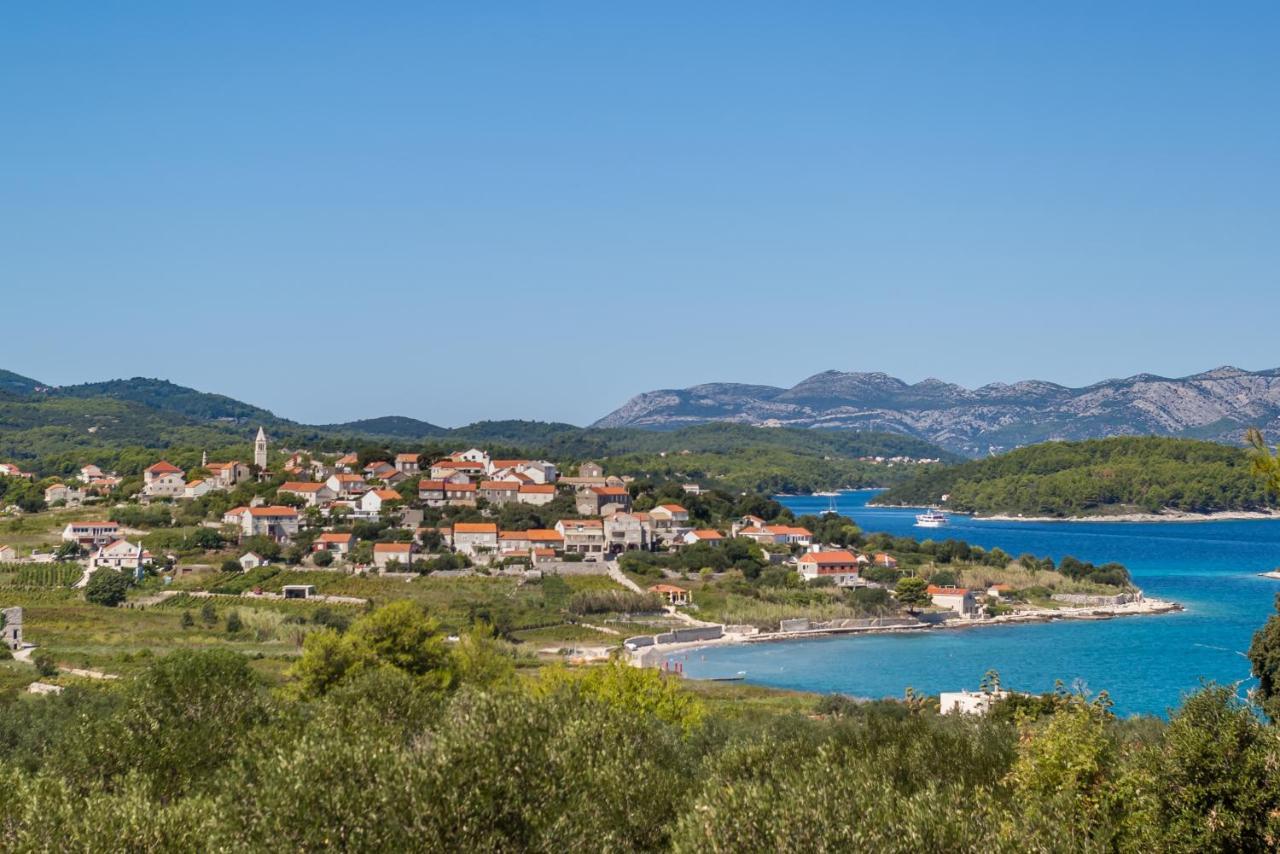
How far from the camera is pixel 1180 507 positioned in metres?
130

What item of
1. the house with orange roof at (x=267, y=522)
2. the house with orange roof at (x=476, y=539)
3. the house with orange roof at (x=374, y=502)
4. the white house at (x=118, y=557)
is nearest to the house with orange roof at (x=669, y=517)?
the house with orange roof at (x=476, y=539)

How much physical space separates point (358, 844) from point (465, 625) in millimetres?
37520

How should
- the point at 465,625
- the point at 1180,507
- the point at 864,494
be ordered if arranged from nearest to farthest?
1. the point at 465,625
2. the point at 1180,507
3. the point at 864,494

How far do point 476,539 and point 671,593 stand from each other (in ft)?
41.9

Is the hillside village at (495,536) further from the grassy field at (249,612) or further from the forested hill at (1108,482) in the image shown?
the forested hill at (1108,482)

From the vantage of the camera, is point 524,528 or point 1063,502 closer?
point 524,528

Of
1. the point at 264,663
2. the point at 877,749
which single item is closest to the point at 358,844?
the point at 877,749

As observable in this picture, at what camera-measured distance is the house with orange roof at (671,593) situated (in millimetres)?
57562

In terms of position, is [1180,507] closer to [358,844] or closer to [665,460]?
[665,460]

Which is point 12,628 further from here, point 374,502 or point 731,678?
point 374,502

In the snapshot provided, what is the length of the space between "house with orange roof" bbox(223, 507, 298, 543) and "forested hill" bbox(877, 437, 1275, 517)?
92851 mm

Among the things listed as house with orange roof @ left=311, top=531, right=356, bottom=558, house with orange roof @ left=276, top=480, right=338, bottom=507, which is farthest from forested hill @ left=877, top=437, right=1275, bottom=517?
house with orange roof @ left=311, top=531, right=356, bottom=558

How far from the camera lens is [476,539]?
6488cm

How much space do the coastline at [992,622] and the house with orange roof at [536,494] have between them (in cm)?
2507
